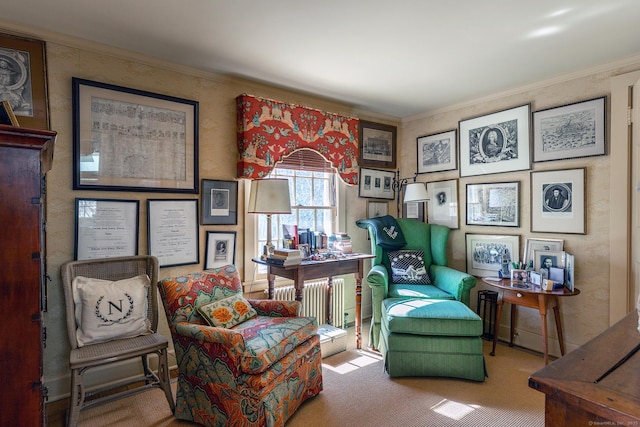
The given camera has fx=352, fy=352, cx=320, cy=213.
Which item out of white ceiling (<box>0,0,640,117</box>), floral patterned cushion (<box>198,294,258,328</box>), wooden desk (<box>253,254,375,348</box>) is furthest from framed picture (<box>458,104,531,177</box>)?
floral patterned cushion (<box>198,294,258,328</box>)

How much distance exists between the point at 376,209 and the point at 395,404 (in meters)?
2.28

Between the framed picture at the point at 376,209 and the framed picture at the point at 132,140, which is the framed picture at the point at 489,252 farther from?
the framed picture at the point at 132,140

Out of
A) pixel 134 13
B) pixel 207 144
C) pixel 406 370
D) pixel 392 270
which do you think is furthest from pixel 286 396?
pixel 134 13

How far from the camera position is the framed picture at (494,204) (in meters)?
3.36

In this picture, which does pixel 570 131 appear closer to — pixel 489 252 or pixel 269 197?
pixel 489 252

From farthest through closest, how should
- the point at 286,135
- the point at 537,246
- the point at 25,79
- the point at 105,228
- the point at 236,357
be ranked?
the point at 286,135 < the point at 537,246 < the point at 105,228 < the point at 25,79 < the point at 236,357

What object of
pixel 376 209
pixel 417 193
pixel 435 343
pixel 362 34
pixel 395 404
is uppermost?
pixel 362 34

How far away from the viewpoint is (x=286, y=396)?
2.06 metres

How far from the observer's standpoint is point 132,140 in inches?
103

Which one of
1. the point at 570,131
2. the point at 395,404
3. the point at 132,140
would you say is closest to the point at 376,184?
the point at 570,131

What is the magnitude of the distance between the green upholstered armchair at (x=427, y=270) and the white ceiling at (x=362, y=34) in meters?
1.51

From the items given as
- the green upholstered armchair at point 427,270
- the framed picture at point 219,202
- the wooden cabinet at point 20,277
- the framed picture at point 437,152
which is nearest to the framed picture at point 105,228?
the framed picture at point 219,202

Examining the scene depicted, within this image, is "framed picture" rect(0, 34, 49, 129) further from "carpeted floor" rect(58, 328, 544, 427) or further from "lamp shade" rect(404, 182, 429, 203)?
"lamp shade" rect(404, 182, 429, 203)

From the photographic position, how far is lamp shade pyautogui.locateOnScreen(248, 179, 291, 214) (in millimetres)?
2857
